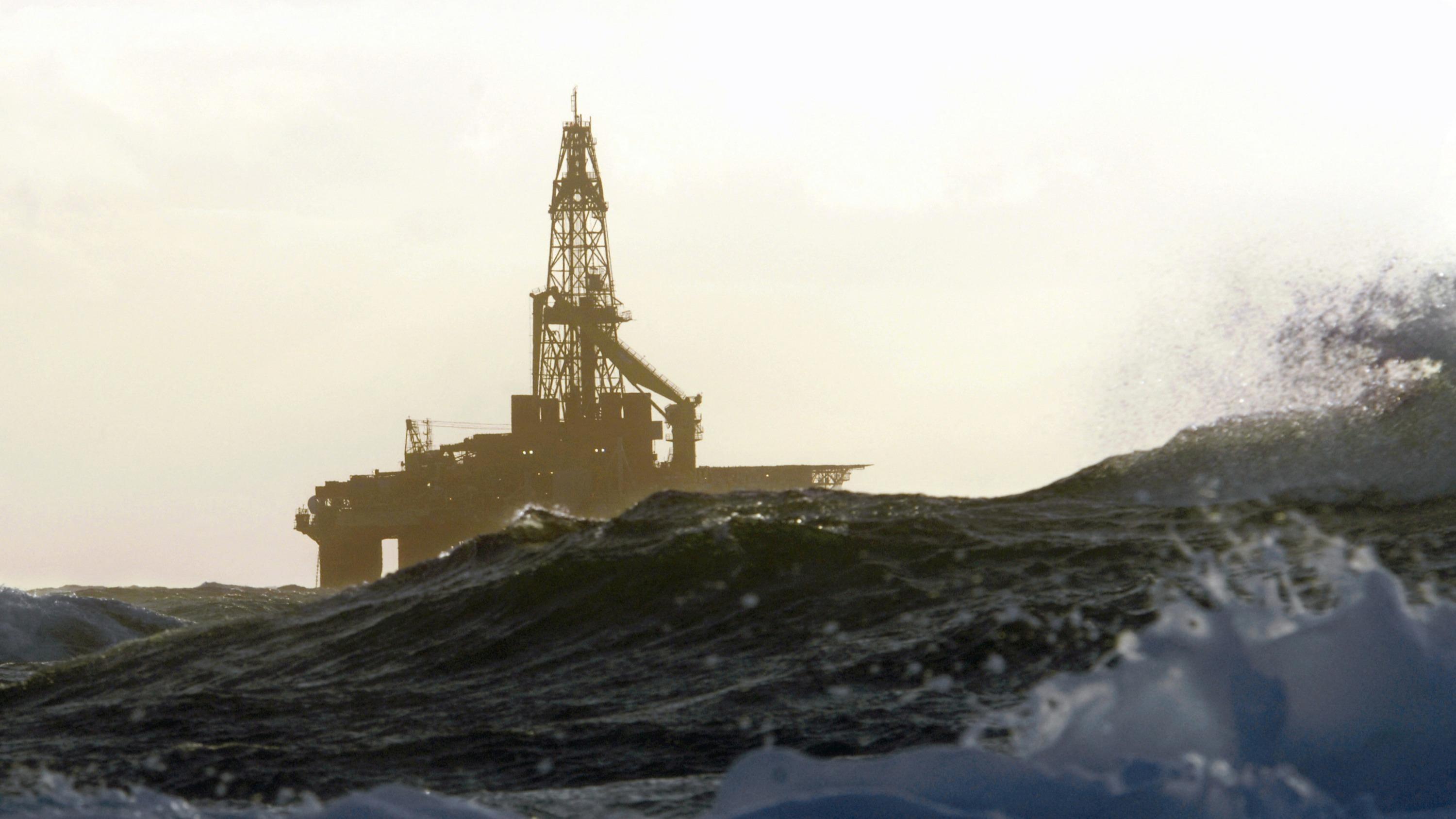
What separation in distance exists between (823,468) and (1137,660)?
52666mm

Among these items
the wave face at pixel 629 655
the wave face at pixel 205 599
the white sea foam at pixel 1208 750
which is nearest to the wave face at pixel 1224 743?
the white sea foam at pixel 1208 750

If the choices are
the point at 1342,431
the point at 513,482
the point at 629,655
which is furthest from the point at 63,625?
the point at 513,482

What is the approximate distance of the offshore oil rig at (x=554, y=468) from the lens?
6034cm

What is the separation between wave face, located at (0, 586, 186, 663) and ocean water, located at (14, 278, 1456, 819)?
0.08 meters

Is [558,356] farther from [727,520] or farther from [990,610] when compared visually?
[990,610]

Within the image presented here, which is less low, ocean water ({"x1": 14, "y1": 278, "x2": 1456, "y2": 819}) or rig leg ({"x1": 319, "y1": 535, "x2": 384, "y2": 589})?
rig leg ({"x1": 319, "y1": 535, "x2": 384, "y2": 589})

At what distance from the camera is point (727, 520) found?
1463 cm

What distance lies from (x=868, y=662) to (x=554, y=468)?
52.5m

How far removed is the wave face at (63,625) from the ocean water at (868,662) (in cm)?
8

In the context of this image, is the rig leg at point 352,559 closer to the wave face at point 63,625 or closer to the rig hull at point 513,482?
the rig hull at point 513,482

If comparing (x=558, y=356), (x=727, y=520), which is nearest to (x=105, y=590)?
(x=558, y=356)

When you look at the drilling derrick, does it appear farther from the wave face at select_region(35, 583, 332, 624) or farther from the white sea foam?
the white sea foam

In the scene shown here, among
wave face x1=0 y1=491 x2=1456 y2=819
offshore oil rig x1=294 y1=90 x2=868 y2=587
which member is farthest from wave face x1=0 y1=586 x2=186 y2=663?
offshore oil rig x1=294 y1=90 x2=868 y2=587

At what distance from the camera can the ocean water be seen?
5461 millimetres
